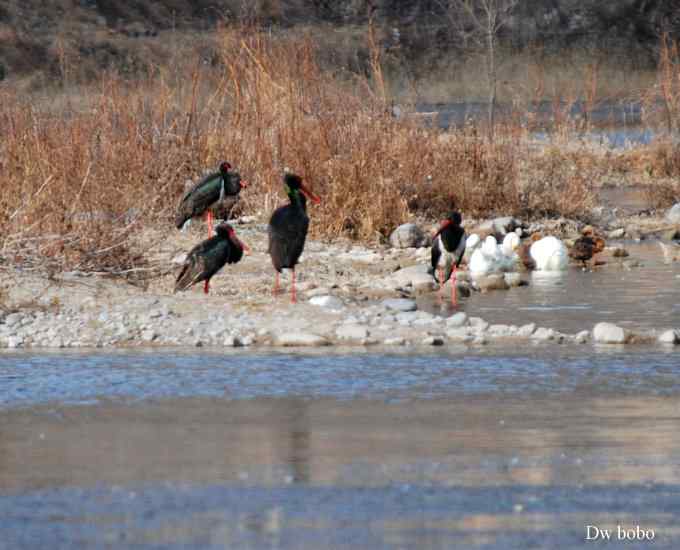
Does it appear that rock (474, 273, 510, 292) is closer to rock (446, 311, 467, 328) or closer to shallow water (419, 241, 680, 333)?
shallow water (419, 241, 680, 333)

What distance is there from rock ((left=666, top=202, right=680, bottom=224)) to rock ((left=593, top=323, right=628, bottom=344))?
968cm

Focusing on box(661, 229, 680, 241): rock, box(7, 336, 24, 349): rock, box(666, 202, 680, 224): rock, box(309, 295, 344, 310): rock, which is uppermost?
box(666, 202, 680, 224): rock

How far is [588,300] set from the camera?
1334 centimetres

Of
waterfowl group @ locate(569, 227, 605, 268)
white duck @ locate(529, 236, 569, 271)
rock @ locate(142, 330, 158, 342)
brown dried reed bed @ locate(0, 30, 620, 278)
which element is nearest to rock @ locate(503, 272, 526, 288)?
white duck @ locate(529, 236, 569, 271)

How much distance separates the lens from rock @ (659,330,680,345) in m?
10.5

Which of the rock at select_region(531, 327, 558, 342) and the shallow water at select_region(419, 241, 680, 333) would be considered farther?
the shallow water at select_region(419, 241, 680, 333)

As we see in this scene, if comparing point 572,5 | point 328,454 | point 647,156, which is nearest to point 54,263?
point 328,454

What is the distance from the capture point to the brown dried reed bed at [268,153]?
564 inches

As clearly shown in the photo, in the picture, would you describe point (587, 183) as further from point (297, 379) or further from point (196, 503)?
point (196, 503)

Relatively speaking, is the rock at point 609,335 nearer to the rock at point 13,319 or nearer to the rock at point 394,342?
the rock at point 394,342

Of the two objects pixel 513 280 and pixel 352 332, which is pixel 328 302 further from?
pixel 513 280

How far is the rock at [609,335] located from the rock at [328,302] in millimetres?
1961

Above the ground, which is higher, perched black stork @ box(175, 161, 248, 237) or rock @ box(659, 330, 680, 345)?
perched black stork @ box(175, 161, 248, 237)

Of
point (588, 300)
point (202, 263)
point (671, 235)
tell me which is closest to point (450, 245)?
point (588, 300)
